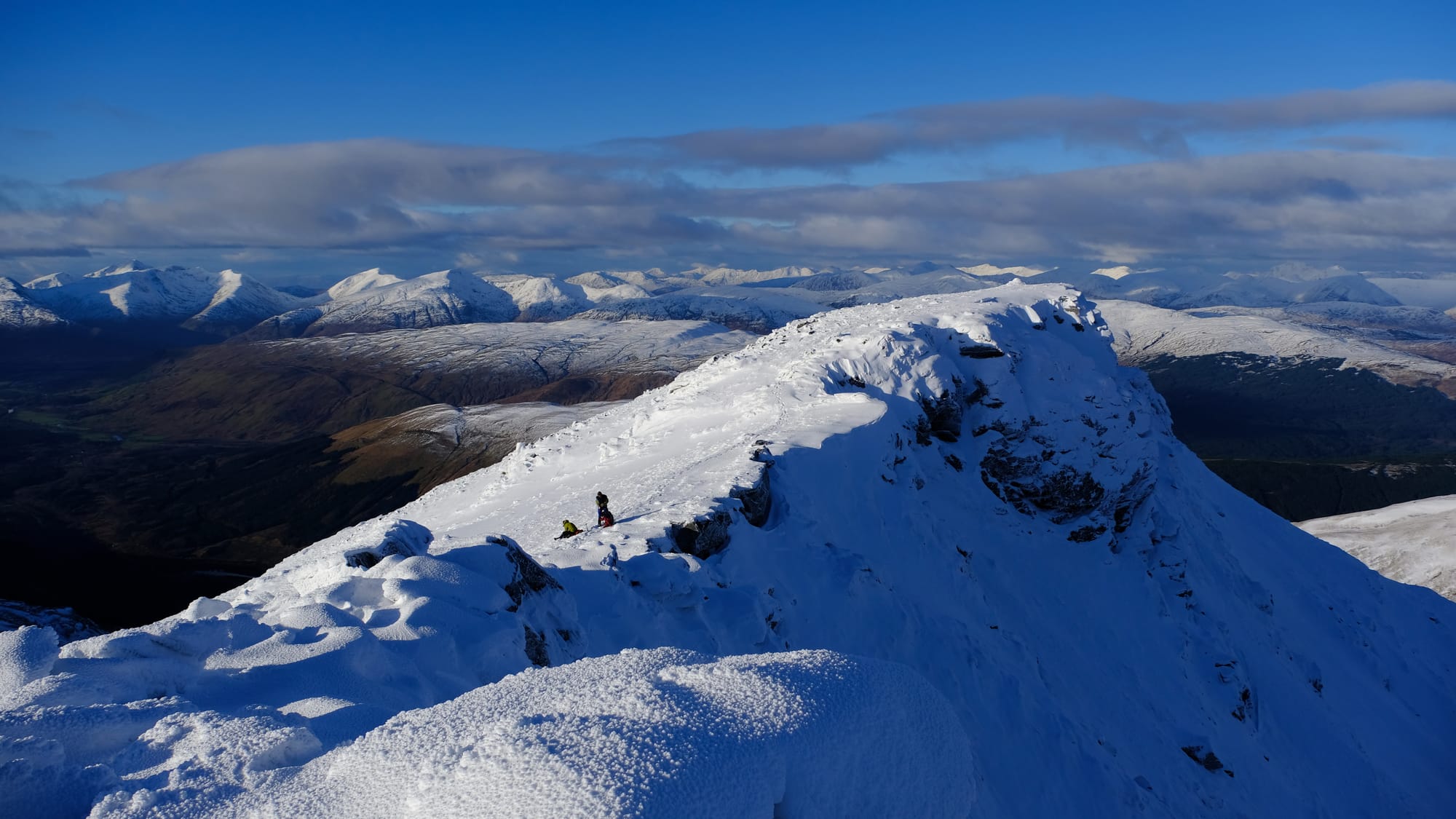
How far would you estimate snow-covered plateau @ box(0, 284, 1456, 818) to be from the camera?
6.43 metres

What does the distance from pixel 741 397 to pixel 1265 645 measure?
95.1 feet

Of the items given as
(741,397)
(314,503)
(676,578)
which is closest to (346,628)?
(676,578)

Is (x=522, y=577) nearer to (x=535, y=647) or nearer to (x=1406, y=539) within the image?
(x=535, y=647)

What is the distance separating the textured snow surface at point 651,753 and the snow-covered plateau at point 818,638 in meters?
0.03

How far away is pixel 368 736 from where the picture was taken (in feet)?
21.9

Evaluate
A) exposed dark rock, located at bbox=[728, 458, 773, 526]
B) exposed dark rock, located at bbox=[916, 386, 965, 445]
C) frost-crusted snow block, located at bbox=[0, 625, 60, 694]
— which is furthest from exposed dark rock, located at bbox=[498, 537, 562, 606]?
exposed dark rock, located at bbox=[916, 386, 965, 445]

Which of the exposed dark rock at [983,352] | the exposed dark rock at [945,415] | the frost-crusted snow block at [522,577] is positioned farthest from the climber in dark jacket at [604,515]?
the exposed dark rock at [983,352]

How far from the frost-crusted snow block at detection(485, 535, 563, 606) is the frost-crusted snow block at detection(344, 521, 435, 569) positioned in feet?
4.98

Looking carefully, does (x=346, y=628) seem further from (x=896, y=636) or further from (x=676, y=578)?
(x=896, y=636)

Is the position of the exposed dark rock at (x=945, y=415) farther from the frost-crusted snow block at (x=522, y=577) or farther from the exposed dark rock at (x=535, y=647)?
the exposed dark rock at (x=535, y=647)

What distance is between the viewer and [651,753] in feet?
19.3

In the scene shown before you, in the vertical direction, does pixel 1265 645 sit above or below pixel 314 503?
above

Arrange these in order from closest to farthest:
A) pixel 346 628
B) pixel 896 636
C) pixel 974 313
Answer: pixel 346 628 → pixel 896 636 → pixel 974 313

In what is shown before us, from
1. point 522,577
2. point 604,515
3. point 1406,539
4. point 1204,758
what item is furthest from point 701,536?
point 1406,539
